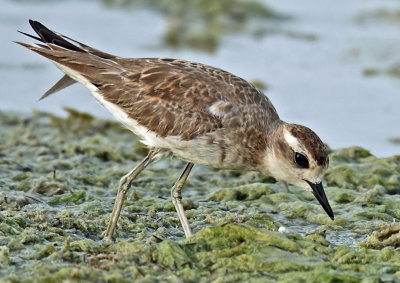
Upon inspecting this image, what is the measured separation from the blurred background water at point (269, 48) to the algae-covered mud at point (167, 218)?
1.82m

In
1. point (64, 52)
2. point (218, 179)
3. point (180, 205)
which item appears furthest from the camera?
point (218, 179)

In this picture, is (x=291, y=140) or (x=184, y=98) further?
(x=184, y=98)

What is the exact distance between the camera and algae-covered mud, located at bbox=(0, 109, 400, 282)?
6488mm

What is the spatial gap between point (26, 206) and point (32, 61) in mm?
6847

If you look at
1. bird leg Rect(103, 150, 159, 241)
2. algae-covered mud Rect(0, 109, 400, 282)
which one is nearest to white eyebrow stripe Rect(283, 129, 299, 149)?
algae-covered mud Rect(0, 109, 400, 282)

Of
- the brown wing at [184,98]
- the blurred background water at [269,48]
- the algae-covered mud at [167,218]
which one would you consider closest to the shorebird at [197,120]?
the brown wing at [184,98]

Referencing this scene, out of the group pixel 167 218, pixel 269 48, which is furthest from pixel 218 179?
pixel 269 48

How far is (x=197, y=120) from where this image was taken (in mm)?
7500

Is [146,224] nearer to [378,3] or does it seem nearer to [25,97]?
[25,97]

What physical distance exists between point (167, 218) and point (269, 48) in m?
8.01

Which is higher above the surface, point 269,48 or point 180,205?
point 269,48

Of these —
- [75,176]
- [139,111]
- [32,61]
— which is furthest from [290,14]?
[139,111]

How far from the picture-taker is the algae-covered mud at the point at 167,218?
649 centimetres

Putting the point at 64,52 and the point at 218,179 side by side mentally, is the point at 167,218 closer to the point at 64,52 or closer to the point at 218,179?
the point at 218,179
